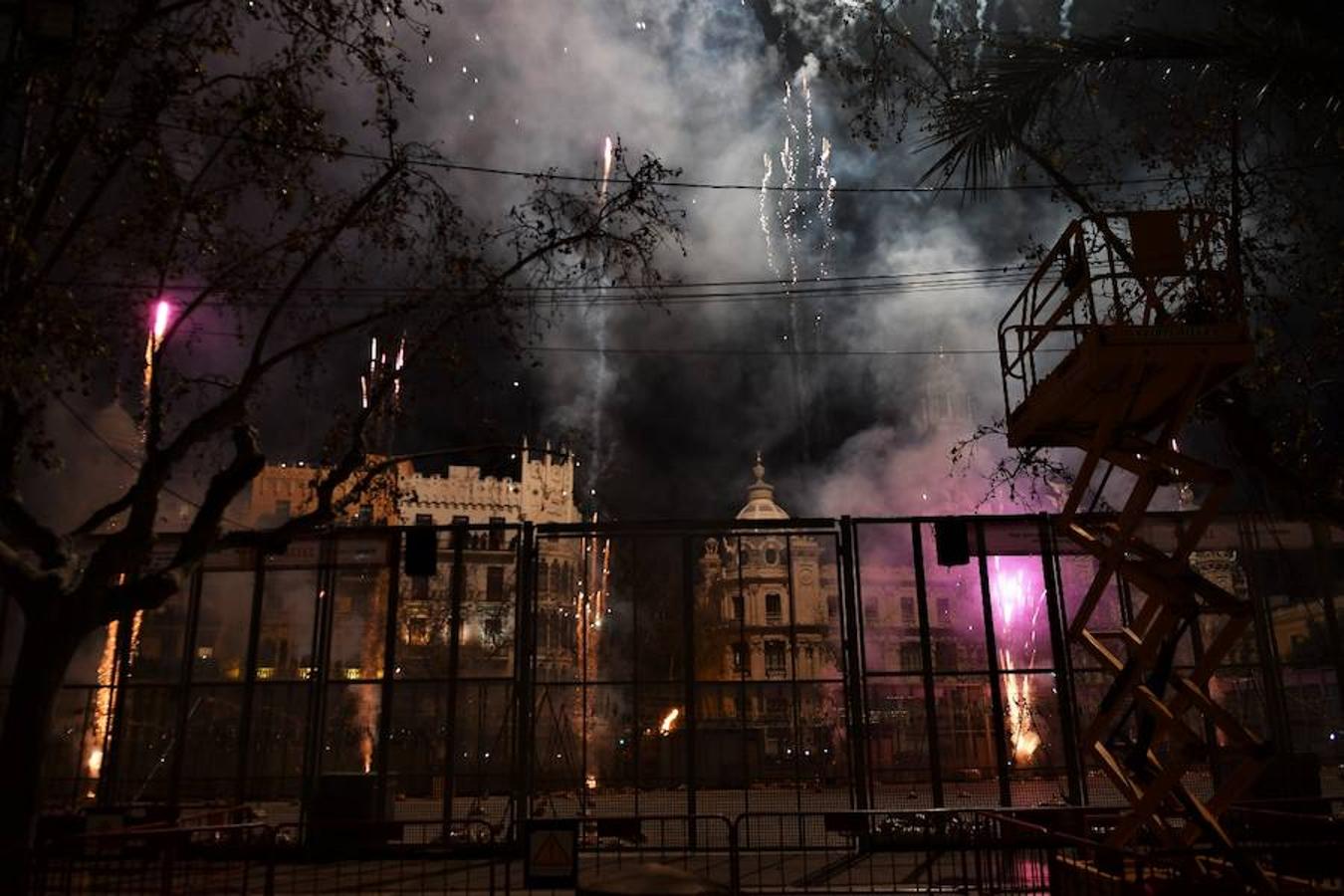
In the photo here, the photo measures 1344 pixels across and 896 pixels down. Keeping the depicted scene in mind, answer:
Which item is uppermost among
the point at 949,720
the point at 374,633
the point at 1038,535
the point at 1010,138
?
the point at 1010,138

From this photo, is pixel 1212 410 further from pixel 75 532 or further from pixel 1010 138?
pixel 75 532

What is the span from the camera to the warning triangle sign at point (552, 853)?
977 centimetres

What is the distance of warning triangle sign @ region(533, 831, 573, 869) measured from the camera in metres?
9.77

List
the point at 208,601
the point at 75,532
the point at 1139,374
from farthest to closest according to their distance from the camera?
the point at 208,601 → the point at 75,532 → the point at 1139,374

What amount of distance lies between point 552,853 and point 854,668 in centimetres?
865

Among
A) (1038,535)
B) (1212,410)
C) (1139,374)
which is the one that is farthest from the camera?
(1038,535)

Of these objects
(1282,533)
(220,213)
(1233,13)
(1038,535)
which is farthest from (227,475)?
(1282,533)

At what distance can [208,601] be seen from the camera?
73.5ft

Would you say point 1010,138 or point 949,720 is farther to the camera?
point 949,720

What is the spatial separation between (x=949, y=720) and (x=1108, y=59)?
16.6 m

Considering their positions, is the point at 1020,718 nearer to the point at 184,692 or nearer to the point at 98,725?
the point at 184,692

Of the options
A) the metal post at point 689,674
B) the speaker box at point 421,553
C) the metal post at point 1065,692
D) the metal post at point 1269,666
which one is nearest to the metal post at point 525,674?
the speaker box at point 421,553

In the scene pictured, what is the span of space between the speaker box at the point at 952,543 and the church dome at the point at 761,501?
56051mm

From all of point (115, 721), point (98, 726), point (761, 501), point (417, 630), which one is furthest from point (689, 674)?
point (761, 501)
